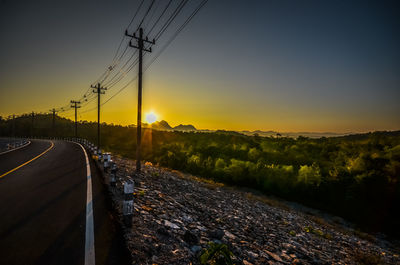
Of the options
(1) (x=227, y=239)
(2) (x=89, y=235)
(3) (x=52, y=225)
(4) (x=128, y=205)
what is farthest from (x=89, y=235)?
(1) (x=227, y=239)

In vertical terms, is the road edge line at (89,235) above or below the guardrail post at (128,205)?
below

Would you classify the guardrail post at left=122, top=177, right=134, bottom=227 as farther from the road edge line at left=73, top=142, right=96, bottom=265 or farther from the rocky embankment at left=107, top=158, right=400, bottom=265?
the road edge line at left=73, top=142, right=96, bottom=265

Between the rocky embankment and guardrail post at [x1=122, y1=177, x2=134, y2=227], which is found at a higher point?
guardrail post at [x1=122, y1=177, x2=134, y2=227]

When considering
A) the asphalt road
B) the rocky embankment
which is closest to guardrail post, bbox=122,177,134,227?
the rocky embankment

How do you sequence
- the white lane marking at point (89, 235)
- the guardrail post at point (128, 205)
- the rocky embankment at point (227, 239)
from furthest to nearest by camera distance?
the guardrail post at point (128, 205) < the rocky embankment at point (227, 239) < the white lane marking at point (89, 235)

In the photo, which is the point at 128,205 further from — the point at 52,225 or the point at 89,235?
the point at 52,225

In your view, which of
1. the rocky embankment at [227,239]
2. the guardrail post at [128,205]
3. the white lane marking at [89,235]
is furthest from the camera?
the guardrail post at [128,205]

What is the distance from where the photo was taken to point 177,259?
3469mm

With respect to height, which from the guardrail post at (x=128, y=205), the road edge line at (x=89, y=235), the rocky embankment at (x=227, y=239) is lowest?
the rocky embankment at (x=227, y=239)

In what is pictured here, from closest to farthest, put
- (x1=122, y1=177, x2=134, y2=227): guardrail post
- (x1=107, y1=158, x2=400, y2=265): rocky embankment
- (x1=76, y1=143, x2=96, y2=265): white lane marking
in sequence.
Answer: (x1=76, y1=143, x2=96, y2=265): white lane marking < (x1=107, y1=158, x2=400, y2=265): rocky embankment < (x1=122, y1=177, x2=134, y2=227): guardrail post

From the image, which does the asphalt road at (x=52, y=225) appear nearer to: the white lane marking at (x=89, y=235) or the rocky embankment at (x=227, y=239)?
the white lane marking at (x=89, y=235)

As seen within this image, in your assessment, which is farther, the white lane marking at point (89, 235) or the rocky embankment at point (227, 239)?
the rocky embankment at point (227, 239)

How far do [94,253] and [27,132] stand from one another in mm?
114958

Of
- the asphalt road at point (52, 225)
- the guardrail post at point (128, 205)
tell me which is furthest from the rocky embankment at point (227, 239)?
the asphalt road at point (52, 225)
